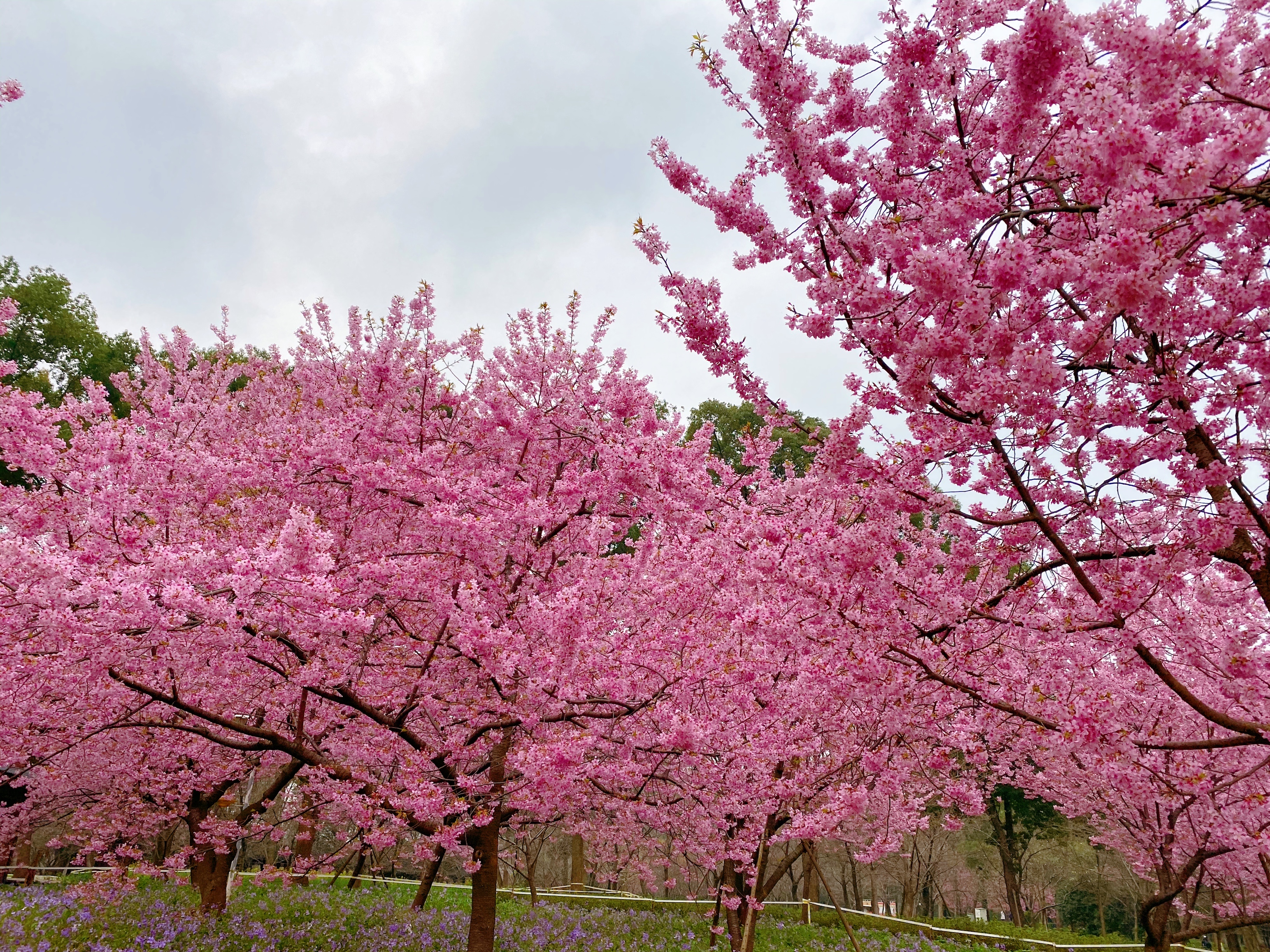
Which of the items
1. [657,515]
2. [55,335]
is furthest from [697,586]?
[55,335]

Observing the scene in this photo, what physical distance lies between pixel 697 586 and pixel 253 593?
4.69m

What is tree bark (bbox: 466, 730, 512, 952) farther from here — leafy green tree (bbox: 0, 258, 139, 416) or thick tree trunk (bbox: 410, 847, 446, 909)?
leafy green tree (bbox: 0, 258, 139, 416)

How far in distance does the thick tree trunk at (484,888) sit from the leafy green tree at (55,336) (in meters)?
14.7

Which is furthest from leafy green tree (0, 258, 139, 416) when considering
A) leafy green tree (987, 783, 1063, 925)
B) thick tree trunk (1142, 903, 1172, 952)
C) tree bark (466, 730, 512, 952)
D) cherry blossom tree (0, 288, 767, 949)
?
leafy green tree (987, 783, 1063, 925)

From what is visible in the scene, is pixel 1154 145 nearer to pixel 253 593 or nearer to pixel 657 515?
pixel 657 515

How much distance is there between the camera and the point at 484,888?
27.3 feet

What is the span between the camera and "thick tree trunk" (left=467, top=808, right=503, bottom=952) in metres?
8.12

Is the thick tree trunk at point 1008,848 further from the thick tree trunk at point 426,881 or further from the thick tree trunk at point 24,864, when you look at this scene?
the thick tree trunk at point 24,864

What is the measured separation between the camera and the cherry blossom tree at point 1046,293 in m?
3.00

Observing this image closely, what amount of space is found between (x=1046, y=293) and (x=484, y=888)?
8.64 metres

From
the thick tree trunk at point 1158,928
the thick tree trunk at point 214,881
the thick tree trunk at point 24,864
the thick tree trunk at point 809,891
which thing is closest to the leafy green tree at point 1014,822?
the thick tree trunk at point 809,891

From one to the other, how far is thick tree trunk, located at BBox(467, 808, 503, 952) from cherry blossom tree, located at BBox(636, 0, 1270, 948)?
5.74m

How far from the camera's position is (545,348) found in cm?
918

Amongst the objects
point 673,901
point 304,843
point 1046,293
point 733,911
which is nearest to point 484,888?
point 733,911
